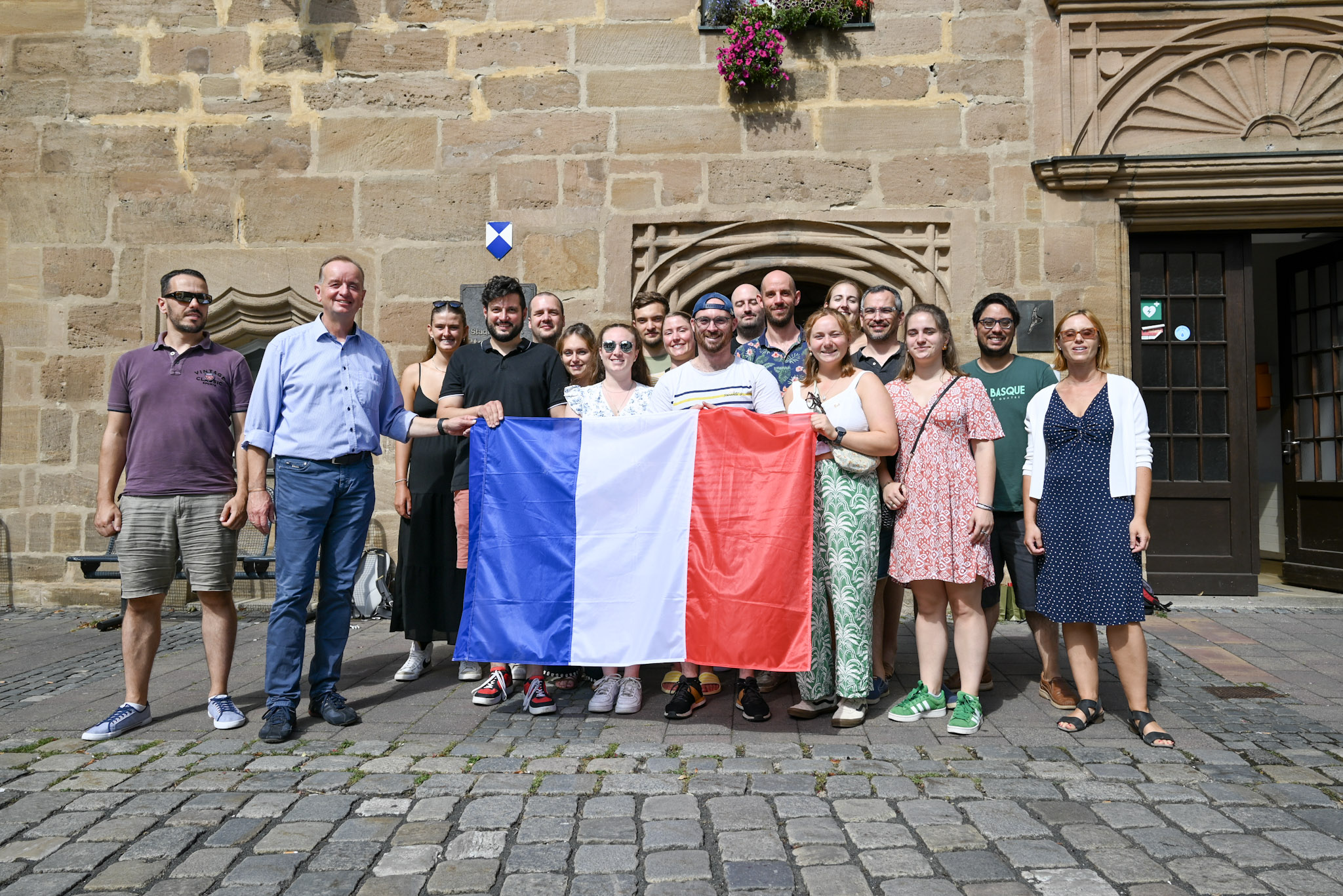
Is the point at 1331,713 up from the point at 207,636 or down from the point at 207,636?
down

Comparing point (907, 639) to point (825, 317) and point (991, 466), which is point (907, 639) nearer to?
point (991, 466)

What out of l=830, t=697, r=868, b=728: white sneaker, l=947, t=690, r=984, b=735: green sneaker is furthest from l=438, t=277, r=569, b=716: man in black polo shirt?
l=947, t=690, r=984, b=735: green sneaker

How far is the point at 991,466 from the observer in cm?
408

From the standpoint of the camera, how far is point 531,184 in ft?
24.6

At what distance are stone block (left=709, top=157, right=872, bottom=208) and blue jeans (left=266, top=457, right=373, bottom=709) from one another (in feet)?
13.7

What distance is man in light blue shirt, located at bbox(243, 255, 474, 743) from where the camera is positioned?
4.05 m

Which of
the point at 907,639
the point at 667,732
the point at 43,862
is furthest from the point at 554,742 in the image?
the point at 907,639

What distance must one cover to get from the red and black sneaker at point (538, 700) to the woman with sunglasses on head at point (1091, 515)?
7.32 ft

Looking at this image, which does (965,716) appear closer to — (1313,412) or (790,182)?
(790,182)

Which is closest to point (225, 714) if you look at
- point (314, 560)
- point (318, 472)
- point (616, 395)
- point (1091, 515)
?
point (314, 560)

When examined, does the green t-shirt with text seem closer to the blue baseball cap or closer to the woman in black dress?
the blue baseball cap

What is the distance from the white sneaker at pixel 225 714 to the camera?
13.1 feet

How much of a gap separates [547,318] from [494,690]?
6.33 feet

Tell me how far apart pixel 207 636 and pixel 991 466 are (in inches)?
140
